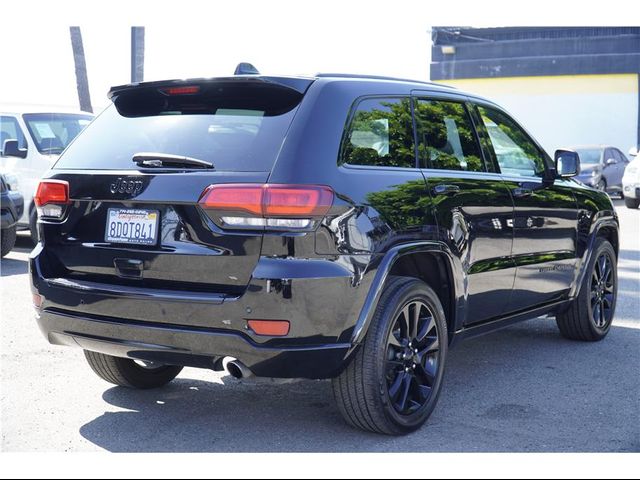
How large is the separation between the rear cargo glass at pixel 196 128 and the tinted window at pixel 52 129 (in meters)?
7.69

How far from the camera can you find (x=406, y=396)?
4.35m

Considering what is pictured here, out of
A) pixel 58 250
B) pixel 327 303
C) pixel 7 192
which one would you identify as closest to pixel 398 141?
pixel 327 303

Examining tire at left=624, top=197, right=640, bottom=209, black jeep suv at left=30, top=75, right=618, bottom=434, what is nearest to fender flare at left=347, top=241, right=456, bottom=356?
black jeep suv at left=30, top=75, right=618, bottom=434

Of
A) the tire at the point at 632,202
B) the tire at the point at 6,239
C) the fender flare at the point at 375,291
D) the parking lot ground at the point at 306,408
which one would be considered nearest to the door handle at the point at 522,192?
the parking lot ground at the point at 306,408

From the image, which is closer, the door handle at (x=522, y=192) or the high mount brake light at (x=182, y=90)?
the high mount brake light at (x=182, y=90)

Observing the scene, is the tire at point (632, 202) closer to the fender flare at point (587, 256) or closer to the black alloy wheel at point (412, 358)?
the fender flare at point (587, 256)

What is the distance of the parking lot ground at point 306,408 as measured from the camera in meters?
4.21

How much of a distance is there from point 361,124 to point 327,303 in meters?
0.98

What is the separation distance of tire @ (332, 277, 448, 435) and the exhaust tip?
482 mm

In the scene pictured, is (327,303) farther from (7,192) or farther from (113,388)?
(7,192)

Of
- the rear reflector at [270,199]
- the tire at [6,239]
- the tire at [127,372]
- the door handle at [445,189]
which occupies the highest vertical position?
the rear reflector at [270,199]

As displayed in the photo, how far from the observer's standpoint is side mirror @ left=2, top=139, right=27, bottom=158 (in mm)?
11102

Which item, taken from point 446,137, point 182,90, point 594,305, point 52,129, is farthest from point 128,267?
point 52,129

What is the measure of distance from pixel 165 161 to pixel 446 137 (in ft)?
5.75
